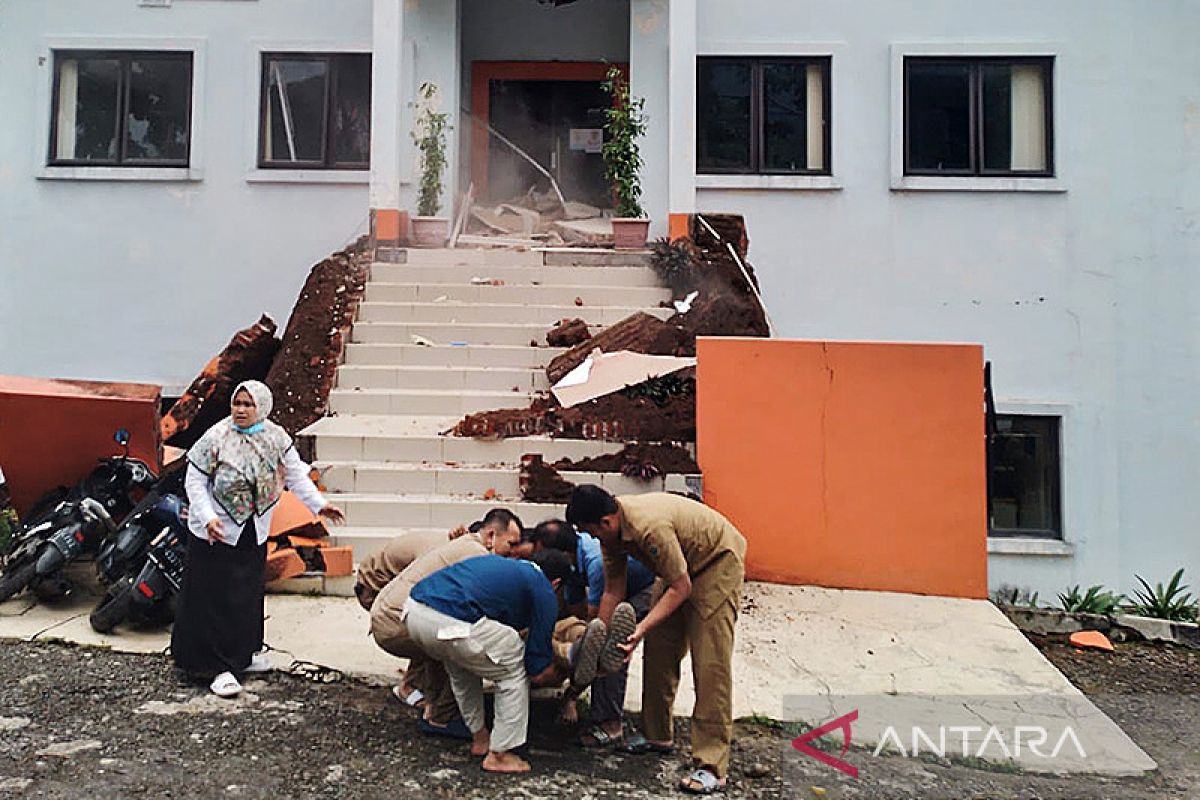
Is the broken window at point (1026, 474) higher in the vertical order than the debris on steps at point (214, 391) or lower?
lower

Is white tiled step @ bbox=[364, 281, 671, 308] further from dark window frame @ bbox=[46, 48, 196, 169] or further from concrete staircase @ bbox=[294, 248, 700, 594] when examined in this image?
dark window frame @ bbox=[46, 48, 196, 169]

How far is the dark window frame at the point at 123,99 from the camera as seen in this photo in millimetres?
10531

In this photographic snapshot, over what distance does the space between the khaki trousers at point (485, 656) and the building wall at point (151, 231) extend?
25.5 ft

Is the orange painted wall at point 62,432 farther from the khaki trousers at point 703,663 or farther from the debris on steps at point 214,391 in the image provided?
the khaki trousers at point 703,663

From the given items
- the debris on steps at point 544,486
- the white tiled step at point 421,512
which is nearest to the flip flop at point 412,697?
the white tiled step at point 421,512

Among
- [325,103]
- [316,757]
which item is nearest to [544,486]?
[316,757]

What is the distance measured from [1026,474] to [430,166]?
310 inches

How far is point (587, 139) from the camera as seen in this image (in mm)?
11828

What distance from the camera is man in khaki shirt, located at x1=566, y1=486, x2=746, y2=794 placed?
3484mm

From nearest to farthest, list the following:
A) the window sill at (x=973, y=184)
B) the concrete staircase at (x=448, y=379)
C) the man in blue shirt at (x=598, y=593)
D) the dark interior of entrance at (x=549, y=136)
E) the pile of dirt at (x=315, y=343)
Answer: the man in blue shirt at (x=598, y=593), the concrete staircase at (x=448, y=379), the pile of dirt at (x=315, y=343), the window sill at (x=973, y=184), the dark interior of entrance at (x=549, y=136)

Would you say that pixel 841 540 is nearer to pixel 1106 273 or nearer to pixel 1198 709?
pixel 1198 709

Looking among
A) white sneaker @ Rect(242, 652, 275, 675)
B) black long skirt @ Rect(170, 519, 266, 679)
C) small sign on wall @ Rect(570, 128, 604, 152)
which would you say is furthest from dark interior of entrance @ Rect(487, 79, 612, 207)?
white sneaker @ Rect(242, 652, 275, 675)

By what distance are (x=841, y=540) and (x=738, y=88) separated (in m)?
6.52

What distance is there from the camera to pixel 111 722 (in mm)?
3840
